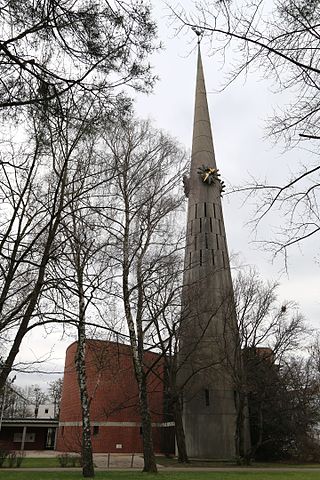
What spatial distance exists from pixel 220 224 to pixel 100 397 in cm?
1497

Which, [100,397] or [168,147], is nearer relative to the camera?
[168,147]

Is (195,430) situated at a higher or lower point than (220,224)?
lower

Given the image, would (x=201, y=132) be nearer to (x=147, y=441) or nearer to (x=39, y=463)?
(x=147, y=441)

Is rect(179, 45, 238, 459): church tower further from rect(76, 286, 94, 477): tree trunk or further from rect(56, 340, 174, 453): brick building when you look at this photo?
rect(76, 286, 94, 477): tree trunk

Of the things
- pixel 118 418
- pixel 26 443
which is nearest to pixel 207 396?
pixel 118 418

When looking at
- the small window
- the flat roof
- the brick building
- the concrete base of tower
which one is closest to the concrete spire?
the brick building

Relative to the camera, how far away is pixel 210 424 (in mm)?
24719

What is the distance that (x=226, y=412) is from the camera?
25047 millimetres

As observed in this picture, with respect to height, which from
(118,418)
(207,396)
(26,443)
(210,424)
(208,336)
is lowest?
(26,443)

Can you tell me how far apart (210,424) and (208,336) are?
483 cm

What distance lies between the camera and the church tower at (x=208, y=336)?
2256cm

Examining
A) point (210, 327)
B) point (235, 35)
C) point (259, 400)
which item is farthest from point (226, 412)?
point (235, 35)

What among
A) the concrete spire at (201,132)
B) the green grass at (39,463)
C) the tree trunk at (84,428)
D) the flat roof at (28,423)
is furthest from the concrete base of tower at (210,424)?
the flat roof at (28,423)

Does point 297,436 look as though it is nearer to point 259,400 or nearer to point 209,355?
point 259,400
